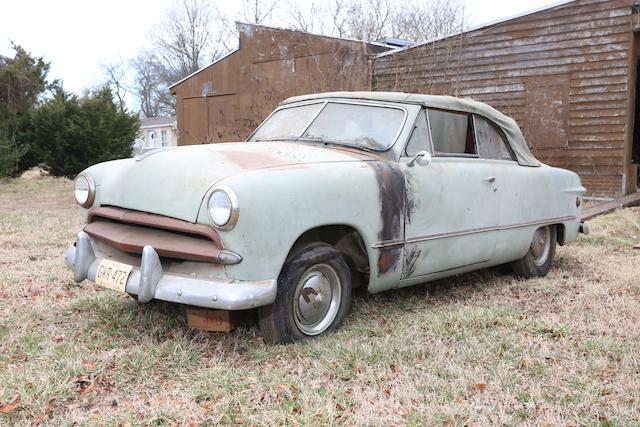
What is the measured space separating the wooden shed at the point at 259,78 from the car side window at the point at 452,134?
903cm

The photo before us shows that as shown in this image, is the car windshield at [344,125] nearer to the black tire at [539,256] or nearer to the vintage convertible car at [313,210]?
the vintage convertible car at [313,210]

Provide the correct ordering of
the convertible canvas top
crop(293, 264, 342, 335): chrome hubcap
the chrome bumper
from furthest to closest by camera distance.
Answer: the convertible canvas top
crop(293, 264, 342, 335): chrome hubcap
the chrome bumper

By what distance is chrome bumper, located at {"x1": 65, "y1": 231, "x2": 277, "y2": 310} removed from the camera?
9.53ft

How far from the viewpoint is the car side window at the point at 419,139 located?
4.00 m

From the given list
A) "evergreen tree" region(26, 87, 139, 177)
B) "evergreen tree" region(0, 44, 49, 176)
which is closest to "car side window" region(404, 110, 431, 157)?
"evergreen tree" region(0, 44, 49, 176)

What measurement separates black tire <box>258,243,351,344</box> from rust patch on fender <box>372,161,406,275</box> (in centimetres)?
31

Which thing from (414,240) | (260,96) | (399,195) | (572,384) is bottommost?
(572,384)

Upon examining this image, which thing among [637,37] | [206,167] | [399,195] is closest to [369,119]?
[399,195]

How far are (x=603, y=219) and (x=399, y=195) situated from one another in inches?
237

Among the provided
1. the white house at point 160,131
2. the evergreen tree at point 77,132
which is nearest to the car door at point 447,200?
the evergreen tree at point 77,132

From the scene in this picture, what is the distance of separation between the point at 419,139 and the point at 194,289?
201 cm

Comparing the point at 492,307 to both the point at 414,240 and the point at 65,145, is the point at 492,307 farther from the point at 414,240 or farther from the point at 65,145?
the point at 65,145

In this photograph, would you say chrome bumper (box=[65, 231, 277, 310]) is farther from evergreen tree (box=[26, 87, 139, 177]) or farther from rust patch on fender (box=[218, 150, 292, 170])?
evergreen tree (box=[26, 87, 139, 177])

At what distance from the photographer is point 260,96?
15445mm
